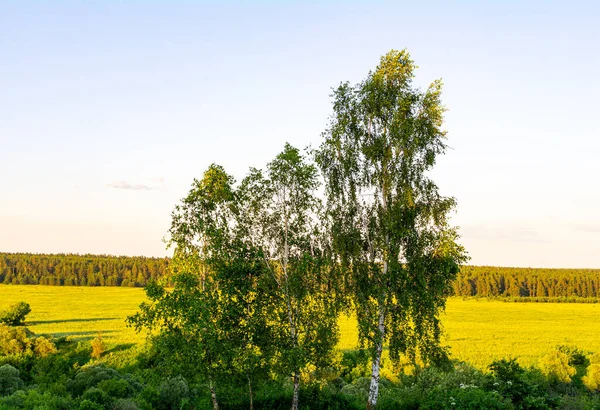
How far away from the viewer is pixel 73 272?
6693 inches

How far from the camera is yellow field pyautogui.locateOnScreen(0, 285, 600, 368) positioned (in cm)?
5772

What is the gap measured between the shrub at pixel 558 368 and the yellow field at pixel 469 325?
9.19 meters

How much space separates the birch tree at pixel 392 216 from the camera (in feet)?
75.6

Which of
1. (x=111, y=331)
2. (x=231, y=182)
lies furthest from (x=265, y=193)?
(x=111, y=331)

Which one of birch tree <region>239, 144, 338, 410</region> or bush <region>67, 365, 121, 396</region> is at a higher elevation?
A: birch tree <region>239, 144, 338, 410</region>

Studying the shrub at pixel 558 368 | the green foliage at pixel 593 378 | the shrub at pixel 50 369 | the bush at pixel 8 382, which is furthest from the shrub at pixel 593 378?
the bush at pixel 8 382

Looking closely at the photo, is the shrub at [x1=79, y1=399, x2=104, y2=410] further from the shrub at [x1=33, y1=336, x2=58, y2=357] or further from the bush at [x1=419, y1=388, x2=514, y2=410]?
the shrub at [x1=33, y1=336, x2=58, y2=357]

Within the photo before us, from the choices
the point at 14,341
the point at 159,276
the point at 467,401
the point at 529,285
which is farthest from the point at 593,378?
the point at 159,276

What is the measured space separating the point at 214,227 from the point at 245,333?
4.94m

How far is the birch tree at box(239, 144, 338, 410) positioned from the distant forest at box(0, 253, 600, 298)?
145814 mm

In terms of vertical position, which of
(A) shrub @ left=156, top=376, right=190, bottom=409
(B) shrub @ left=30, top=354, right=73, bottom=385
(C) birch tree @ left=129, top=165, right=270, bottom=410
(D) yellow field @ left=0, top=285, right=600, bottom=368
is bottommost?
(D) yellow field @ left=0, top=285, right=600, bottom=368

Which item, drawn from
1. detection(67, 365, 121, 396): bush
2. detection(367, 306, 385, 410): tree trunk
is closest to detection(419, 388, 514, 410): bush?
detection(367, 306, 385, 410): tree trunk

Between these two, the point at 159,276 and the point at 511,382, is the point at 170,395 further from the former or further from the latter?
the point at 159,276

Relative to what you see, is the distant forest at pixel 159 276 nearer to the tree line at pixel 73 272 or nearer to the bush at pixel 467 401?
the tree line at pixel 73 272
